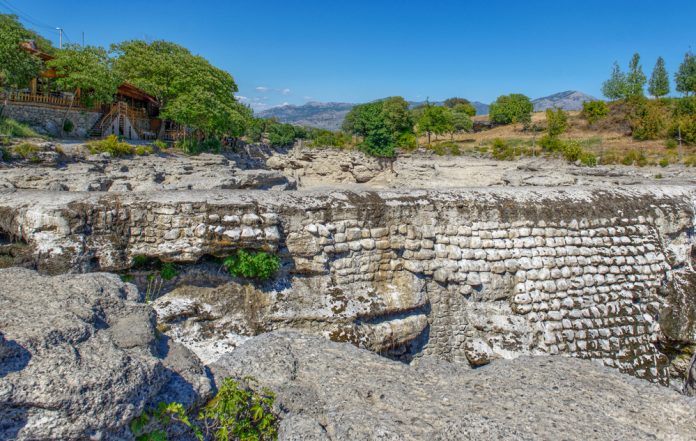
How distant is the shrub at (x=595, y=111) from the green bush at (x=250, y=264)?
45788 mm

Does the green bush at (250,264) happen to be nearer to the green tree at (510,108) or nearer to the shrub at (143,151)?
the shrub at (143,151)

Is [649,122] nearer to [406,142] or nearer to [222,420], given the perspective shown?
[406,142]

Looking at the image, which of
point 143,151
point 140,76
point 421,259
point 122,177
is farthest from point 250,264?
point 140,76

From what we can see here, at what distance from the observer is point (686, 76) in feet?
183

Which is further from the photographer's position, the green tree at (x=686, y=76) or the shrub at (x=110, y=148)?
the green tree at (x=686, y=76)

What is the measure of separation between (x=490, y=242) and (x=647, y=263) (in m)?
3.16

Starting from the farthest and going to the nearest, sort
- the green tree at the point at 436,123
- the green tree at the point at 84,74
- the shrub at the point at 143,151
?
the green tree at the point at 436,123, the green tree at the point at 84,74, the shrub at the point at 143,151

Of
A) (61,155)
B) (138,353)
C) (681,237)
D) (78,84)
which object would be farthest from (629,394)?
(78,84)

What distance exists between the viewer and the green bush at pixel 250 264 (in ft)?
20.8

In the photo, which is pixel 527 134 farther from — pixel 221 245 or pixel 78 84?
pixel 221 245

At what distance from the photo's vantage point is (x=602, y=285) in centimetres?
755

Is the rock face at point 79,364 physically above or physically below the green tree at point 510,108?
below

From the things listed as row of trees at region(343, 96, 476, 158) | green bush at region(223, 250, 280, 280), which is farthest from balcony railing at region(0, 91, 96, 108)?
green bush at region(223, 250, 280, 280)

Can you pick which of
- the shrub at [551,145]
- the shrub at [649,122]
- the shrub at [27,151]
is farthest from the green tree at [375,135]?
the shrub at [27,151]
